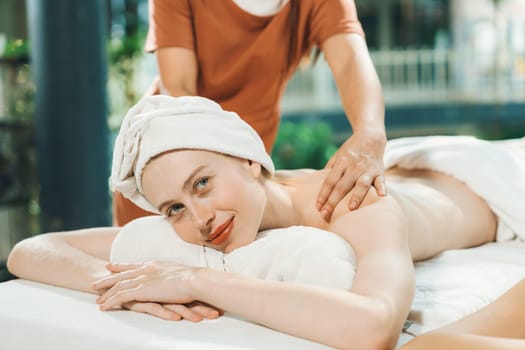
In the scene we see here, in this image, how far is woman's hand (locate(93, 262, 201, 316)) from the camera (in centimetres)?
136

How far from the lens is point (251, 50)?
2215mm

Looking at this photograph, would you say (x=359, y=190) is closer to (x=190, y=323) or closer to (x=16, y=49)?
(x=190, y=323)

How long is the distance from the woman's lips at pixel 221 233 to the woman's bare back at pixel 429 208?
0.89 ft

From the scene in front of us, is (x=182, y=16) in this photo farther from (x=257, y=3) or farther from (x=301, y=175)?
Result: (x=301, y=175)

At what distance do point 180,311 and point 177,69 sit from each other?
93 centimetres

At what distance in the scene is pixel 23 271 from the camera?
1.69 meters

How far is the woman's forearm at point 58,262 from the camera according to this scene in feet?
5.22

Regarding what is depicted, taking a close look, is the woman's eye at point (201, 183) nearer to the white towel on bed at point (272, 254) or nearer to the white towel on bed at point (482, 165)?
the white towel on bed at point (272, 254)

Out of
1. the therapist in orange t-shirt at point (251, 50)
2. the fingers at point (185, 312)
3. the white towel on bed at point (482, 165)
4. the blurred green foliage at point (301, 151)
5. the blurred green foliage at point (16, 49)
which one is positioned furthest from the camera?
the blurred green foliage at point (301, 151)

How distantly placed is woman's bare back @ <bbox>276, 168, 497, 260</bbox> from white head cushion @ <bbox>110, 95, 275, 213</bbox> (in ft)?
0.58

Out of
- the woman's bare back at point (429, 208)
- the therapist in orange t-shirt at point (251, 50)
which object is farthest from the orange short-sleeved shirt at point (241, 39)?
the woman's bare back at point (429, 208)

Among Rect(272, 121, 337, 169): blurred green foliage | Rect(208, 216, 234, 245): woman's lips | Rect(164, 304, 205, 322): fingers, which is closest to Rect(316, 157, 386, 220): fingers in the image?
Rect(208, 216, 234, 245): woman's lips

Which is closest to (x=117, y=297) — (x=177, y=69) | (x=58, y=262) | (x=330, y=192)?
(x=58, y=262)

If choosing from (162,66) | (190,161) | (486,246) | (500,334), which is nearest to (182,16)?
(162,66)
